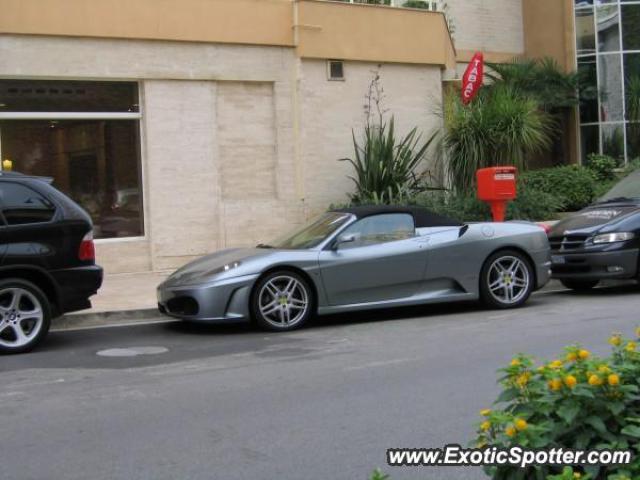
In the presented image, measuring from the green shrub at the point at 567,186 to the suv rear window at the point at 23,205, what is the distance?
39.9 feet

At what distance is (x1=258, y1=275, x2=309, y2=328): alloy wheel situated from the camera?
9.16m

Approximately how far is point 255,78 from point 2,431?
10.6 meters

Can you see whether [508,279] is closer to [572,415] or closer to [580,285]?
[580,285]

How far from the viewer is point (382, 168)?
1580cm

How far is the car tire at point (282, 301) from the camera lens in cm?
912

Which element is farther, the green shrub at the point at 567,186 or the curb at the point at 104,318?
the green shrub at the point at 567,186

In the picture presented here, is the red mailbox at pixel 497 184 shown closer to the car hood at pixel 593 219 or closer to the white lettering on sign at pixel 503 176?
the white lettering on sign at pixel 503 176

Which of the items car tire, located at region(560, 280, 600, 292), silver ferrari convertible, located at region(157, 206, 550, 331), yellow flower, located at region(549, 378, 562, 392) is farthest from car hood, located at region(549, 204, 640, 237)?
yellow flower, located at region(549, 378, 562, 392)

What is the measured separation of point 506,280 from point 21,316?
5.56m

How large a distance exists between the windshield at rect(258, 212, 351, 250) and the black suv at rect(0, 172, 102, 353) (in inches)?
89.8

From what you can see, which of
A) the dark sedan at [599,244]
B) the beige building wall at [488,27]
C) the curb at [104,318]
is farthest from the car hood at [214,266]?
the beige building wall at [488,27]

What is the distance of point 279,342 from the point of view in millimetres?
8641

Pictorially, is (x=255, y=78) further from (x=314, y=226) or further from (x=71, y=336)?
(x=71, y=336)

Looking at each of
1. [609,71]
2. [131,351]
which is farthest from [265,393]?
[609,71]
